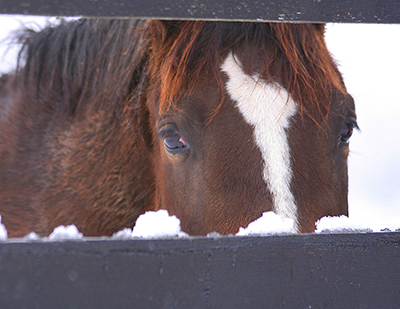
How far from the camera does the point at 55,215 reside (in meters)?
1.87

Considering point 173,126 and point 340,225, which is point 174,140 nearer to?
point 173,126

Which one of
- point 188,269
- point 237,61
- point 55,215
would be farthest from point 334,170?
point 55,215

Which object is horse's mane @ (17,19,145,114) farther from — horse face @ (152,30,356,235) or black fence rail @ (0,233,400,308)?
black fence rail @ (0,233,400,308)

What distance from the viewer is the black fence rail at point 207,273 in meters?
0.64

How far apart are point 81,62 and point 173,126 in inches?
32.7

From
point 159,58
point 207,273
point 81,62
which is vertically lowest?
point 207,273

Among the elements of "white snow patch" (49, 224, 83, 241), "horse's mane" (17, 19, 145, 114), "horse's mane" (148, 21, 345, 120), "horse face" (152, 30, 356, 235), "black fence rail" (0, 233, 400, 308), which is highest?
"horse's mane" (17, 19, 145, 114)

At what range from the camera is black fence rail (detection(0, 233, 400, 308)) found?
2.09 feet

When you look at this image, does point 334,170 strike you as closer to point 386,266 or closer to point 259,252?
point 386,266

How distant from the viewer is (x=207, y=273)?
2.27 ft

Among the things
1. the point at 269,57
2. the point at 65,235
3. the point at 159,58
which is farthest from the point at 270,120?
the point at 65,235

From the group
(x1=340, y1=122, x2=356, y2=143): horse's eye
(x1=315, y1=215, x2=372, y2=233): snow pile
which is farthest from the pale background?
(x1=315, y1=215, x2=372, y2=233): snow pile

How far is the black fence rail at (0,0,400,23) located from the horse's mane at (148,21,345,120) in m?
0.50

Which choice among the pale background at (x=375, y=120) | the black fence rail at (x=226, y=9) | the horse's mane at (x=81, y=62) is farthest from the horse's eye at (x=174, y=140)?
the pale background at (x=375, y=120)
